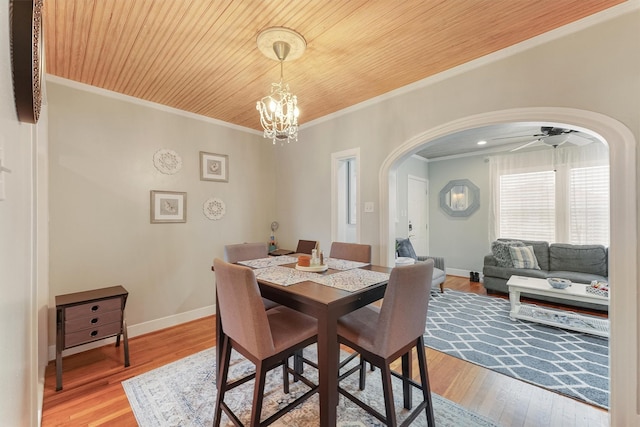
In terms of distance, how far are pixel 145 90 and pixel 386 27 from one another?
8.22ft

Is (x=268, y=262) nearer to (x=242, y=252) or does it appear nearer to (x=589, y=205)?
(x=242, y=252)

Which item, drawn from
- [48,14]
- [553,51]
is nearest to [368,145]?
[553,51]

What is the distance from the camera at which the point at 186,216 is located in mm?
3352

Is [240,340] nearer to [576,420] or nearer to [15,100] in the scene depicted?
[15,100]

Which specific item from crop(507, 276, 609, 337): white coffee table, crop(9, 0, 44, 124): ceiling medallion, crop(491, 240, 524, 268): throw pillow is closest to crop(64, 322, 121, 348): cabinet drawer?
crop(9, 0, 44, 124): ceiling medallion

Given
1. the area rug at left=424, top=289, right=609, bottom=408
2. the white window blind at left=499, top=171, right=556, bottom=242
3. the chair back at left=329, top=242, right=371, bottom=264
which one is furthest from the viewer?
the white window blind at left=499, top=171, right=556, bottom=242

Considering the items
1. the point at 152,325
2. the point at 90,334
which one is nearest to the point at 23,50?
the point at 90,334

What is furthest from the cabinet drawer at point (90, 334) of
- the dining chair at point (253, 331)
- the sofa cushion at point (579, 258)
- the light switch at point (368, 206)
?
the sofa cushion at point (579, 258)

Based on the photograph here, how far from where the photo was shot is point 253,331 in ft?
4.50

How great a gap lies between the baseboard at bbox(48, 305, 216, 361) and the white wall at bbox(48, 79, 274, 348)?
0.04 feet

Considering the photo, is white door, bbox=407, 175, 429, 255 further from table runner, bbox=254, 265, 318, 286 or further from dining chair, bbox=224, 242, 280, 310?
table runner, bbox=254, 265, 318, 286

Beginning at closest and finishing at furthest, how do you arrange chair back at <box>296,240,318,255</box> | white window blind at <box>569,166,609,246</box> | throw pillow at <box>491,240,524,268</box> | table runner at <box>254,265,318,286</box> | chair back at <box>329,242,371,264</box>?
1. table runner at <box>254,265,318,286</box>
2. chair back at <box>329,242,371,264</box>
3. chair back at <box>296,240,318,255</box>
4. white window blind at <box>569,166,609,246</box>
5. throw pillow at <box>491,240,524,268</box>

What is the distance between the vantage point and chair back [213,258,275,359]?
1346 mm

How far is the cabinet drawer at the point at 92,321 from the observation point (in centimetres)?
219
